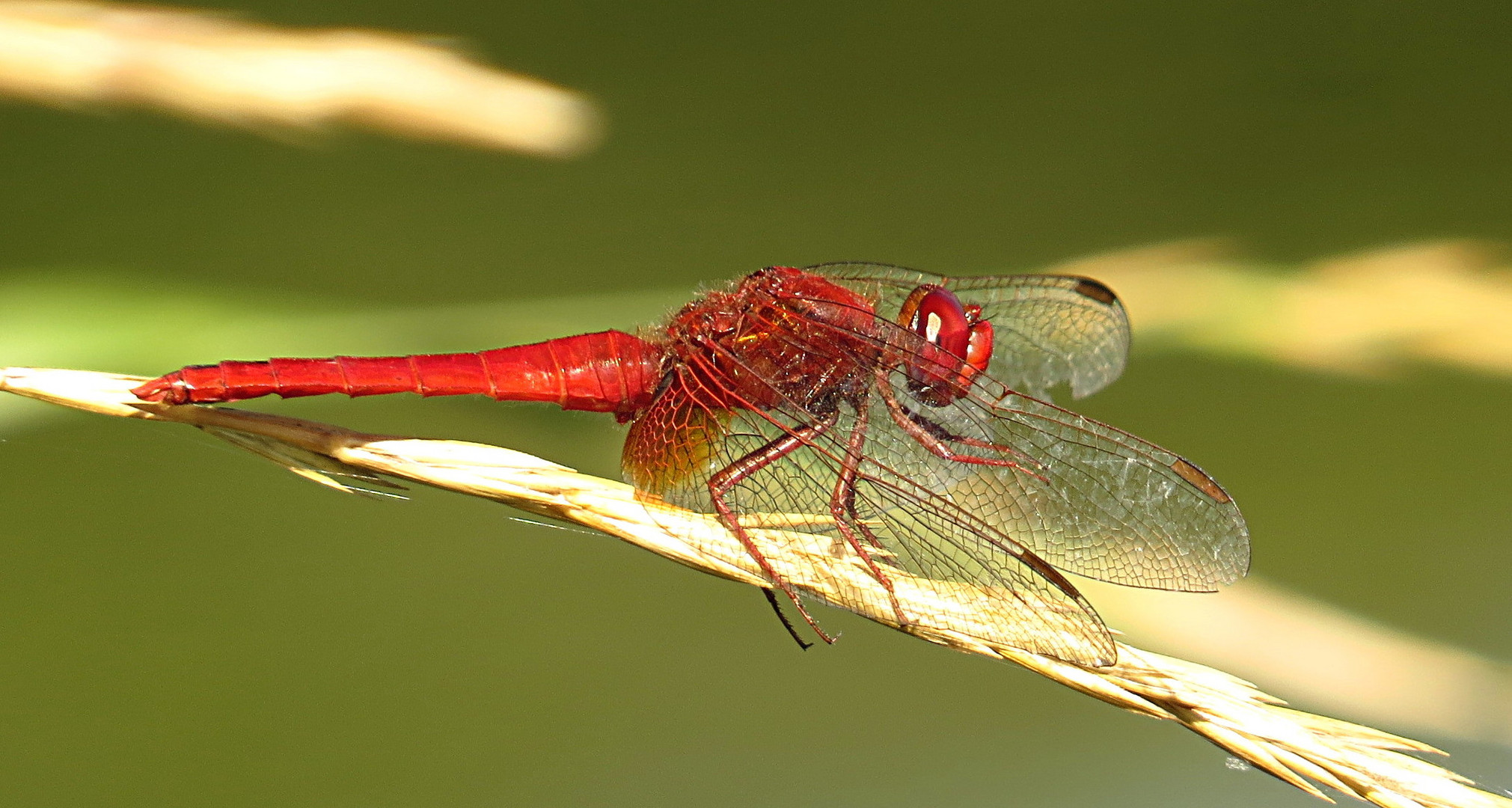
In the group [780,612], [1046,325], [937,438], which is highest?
[1046,325]

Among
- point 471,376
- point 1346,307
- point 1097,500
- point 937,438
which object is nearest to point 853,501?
point 937,438

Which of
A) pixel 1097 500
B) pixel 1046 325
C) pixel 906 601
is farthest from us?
pixel 1046 325

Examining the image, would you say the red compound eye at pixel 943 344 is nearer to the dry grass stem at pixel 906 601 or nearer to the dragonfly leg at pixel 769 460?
the dragonfly leg at pixel 769 460

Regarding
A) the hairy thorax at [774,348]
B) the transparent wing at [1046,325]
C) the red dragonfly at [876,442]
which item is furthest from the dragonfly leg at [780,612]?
the transparent wing at [1046,325]

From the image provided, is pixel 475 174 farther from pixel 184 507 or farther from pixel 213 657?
pixel 213 657

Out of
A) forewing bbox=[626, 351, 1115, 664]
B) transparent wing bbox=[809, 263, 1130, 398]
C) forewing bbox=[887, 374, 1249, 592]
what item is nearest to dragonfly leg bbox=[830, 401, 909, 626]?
forewing bbox=[626, 351, 1115, 664]

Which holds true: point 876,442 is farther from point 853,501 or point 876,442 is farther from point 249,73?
point 249,73

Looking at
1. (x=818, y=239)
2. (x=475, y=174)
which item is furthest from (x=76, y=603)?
(x=818, y=239)
